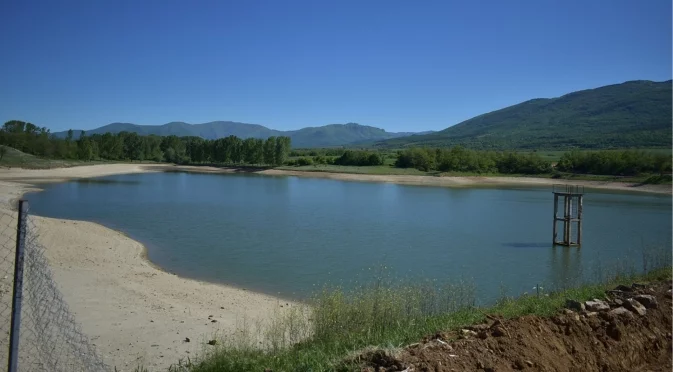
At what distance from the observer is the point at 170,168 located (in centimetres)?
9656

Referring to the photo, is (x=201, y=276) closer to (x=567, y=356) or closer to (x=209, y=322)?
(x=209, y=322)

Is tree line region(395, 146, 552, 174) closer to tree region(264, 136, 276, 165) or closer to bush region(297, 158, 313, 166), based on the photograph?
bush region(297, 158, 313, 166)

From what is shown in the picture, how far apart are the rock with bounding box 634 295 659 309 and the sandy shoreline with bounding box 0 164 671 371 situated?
7.03 m

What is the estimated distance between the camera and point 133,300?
12.1 meters

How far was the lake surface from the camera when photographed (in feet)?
56.8

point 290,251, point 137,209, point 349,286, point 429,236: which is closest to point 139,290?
point 349,286

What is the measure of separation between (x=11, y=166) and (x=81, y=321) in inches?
2416

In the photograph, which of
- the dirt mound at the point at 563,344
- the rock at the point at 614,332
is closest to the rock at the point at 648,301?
the dirt mound at the point at 563,344

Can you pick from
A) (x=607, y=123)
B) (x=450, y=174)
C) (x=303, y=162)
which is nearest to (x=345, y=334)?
(x=450, y=174)

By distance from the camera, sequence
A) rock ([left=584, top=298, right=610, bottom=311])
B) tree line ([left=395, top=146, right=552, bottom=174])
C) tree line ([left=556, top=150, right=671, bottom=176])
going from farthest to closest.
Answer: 1. tree line ([left=395, top=146, right=552, bottom=174])
2. tree line ([left=556, top=150, right=671, bottom=176])
3. rock ([left=584, top=298, right=610, bottom=311])

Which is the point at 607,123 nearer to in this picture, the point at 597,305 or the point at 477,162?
the point at 477,162

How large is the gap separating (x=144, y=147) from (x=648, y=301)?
111638 mm

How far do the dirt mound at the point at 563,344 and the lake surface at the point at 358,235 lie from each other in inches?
287

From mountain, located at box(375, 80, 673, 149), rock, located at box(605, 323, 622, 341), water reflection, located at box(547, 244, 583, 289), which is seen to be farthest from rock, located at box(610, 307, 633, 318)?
mountain, located at box(375, 80, 673, 149)
